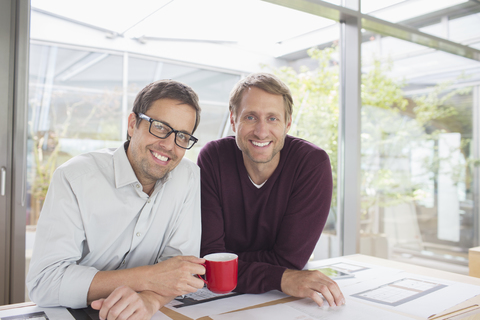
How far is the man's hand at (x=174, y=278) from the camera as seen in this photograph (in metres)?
1.12

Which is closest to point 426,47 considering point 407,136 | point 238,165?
point 407,136

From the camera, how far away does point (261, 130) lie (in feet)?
5.18

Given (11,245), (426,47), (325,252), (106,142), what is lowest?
(325,252)

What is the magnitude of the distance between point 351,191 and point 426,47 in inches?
75.0

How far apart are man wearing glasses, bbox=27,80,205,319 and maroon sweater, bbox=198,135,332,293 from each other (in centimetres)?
13

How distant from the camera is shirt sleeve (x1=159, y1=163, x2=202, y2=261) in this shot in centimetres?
137

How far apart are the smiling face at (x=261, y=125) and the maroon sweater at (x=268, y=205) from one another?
0.10 meters

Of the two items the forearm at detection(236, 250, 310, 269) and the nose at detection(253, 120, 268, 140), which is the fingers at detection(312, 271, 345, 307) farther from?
the nose at detection(253, 120, 268, 140)

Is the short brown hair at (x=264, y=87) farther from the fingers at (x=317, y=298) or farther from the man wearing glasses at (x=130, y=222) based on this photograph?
the fingers at (x=317, y=298)

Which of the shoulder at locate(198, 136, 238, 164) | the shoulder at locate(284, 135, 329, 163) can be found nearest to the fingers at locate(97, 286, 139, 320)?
the shoulder at locate(198, 136, 238, 164)

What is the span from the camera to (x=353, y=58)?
2.66 metres

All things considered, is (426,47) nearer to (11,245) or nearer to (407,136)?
(407,136)

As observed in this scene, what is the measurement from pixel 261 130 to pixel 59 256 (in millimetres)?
904

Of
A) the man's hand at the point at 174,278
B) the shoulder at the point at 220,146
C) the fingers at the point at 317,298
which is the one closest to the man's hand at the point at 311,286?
the fingers at the point at 317,298
